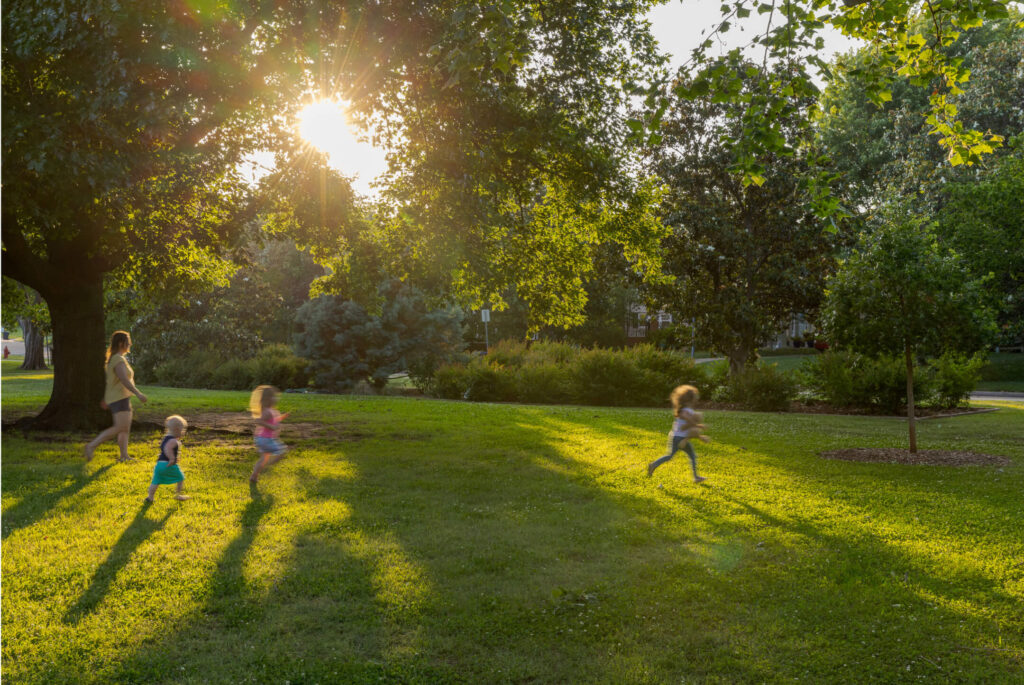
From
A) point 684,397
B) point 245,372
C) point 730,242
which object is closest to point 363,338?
point 245,372

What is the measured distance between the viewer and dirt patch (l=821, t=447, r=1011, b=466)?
11.6 metres

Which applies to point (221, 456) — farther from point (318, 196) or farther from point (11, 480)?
point (318, 196)

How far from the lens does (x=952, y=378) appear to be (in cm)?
2152

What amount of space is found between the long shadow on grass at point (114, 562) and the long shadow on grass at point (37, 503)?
1.00 metres

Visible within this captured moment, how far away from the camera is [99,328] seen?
1477cm

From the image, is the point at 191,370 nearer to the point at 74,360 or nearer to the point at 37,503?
the point at 74,360

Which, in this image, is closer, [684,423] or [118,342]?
[684,423]

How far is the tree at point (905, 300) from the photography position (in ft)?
38.7

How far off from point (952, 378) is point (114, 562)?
21.8 meters

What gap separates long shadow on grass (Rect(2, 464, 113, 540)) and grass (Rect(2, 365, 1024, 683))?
0.05 meters

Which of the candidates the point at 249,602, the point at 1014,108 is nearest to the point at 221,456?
the point at 249,602

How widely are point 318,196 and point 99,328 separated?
497 centimetres

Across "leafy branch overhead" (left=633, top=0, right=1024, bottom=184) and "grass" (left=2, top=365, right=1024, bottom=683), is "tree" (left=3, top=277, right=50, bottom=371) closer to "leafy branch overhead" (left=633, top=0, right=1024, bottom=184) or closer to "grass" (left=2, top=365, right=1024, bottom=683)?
"grass" (left=2, top=365, right=1024, bottom=683)

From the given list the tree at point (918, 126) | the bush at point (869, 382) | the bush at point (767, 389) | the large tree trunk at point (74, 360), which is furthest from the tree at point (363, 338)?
the tree at point (918, 126)
